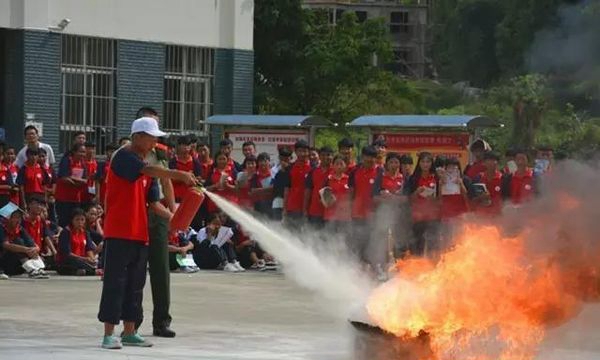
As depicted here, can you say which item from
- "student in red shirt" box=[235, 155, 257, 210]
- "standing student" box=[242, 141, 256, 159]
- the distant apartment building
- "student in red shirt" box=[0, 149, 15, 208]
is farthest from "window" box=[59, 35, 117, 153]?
the distant apartment building

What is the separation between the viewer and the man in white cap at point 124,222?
37.5 feet

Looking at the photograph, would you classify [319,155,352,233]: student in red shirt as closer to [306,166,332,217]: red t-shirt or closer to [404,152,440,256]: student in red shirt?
[306,166,332,217]: red t-shirt

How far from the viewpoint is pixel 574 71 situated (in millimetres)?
12023

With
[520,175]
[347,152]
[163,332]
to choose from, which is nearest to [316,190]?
[347,152]

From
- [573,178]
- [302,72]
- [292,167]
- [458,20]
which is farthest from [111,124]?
[573,178]

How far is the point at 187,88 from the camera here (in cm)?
2772

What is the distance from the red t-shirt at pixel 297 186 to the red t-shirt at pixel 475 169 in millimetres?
2210

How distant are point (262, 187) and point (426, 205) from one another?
2801mm

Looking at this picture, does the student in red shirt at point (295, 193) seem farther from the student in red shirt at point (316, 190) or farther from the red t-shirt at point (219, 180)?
the red t-shirt at point (219, 180)

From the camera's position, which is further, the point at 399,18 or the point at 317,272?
the point at 399,18

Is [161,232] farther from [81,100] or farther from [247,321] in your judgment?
[81,100]

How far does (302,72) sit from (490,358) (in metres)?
26.9

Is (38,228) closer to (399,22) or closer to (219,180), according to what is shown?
(219,180)

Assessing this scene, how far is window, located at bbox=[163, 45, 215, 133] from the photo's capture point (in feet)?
89.9
